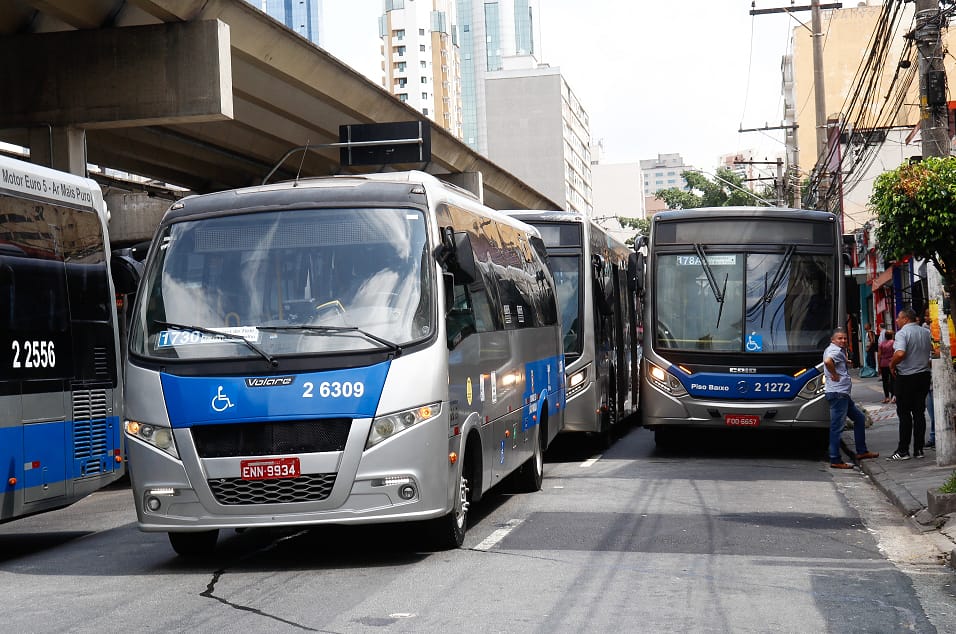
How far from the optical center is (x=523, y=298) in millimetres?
13266

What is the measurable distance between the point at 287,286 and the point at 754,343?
9.14 metres

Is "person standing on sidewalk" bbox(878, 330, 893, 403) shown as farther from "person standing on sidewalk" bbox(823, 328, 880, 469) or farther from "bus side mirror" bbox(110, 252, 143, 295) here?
"bus side mirror" bbox(110, 252, 143, 295)

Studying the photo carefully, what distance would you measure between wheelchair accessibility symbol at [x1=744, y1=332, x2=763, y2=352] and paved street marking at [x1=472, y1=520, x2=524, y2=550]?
6526 mm

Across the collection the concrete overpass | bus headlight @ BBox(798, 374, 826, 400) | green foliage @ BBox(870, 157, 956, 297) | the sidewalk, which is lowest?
the sidewalk

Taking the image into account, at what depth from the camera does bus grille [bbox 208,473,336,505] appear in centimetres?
880

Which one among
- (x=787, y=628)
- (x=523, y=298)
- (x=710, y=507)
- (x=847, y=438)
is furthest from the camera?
(x=847, y=438)

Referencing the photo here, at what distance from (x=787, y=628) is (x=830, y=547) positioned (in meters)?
3.17

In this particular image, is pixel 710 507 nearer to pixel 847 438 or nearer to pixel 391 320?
pixel 391 320

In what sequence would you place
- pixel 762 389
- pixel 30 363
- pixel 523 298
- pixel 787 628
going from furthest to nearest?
pixel 762 389 → pixel 523 298 → pixel 30 363 → pixel 787 628

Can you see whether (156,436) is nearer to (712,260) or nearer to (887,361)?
(712,260)

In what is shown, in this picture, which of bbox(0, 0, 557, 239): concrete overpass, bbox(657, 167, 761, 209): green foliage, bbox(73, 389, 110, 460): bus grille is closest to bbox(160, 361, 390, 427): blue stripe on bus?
bbox(73, 389, 110, 460): bus grille

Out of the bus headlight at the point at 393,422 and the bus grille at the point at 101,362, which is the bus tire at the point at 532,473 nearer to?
the bus grille at the point at 101,362

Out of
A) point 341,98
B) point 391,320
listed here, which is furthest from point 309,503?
point 341,98

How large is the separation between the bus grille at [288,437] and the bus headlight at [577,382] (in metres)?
8.60
